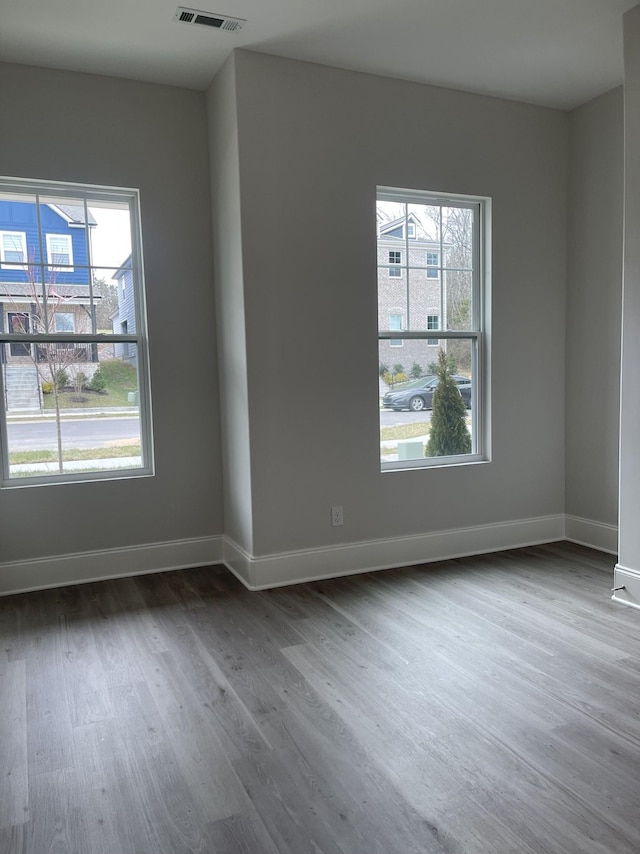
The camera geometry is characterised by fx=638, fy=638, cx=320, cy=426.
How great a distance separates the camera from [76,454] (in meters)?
3.81

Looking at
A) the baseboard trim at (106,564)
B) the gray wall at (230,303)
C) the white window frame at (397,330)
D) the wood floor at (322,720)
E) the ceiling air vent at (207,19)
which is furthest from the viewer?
the white window frame at (397,330)

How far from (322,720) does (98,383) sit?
2446mm

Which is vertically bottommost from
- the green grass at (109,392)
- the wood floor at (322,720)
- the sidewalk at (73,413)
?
the wood floor at (322,720)

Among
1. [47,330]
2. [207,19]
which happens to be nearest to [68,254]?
[47,330]

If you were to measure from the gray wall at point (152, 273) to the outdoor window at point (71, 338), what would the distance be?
104mm

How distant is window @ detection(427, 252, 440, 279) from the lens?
4109 millimetres

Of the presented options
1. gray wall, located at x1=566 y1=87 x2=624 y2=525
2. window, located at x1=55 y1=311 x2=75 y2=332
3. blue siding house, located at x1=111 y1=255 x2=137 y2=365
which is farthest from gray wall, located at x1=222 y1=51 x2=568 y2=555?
window, located at x1=55 y1=311 x2=75 y2=332

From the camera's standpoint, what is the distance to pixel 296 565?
12.2 feet

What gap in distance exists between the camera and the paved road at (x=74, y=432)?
12.1 feet

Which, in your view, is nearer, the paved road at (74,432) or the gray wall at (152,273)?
the gray wall at (152,273)

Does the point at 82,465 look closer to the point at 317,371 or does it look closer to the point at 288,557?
the point at 288,557

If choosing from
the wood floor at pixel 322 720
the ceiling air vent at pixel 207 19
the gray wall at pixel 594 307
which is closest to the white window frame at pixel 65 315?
the wood floor at pixel 322 720

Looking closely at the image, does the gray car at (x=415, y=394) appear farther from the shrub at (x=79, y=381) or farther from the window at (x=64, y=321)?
the window at (x=64, y=321)

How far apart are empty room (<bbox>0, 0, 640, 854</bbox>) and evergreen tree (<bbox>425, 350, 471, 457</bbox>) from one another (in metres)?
0.02
